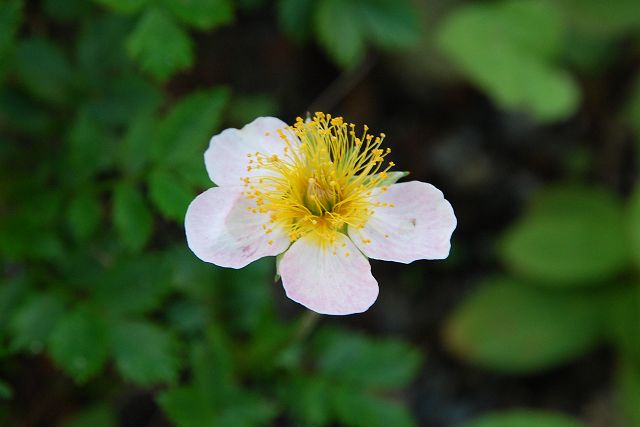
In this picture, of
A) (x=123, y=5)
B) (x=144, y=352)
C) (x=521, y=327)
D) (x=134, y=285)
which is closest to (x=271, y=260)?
(x=134, y=285)

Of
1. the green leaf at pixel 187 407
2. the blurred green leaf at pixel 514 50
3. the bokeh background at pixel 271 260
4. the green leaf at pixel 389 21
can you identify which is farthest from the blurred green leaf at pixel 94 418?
the blurred green leaf at pixel 514 50

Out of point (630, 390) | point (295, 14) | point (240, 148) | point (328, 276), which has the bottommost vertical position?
point (630, 390)

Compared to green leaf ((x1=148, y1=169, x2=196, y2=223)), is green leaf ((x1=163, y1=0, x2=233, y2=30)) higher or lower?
green leaf ((x1=163, y1=0, x2=233, y2=30))

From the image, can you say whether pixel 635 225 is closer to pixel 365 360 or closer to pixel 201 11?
pixel 365 360

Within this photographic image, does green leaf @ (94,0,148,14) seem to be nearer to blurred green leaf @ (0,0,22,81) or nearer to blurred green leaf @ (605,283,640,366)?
blurred green leaf @ (0,0,22,81)

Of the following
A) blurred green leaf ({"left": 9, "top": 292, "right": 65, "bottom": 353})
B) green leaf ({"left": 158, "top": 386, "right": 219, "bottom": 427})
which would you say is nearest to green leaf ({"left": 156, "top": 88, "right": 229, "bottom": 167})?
blurred green leaf ({"left": 9, "top": 292, "right": 65, "bottom": 353})

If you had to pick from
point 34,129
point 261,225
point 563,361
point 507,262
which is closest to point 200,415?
point 261,225
